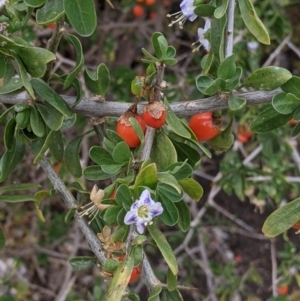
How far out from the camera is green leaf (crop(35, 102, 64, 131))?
3.84ft

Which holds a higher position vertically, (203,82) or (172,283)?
(203,82)

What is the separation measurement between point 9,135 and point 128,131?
1.10 ft

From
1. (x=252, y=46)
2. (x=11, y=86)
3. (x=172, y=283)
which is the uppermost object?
(x=11, y=86)

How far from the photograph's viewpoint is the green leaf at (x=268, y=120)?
1.14 metres

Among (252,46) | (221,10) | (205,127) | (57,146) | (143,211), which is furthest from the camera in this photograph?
(252,46)

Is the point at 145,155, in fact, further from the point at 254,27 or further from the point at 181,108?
the point at 254,27

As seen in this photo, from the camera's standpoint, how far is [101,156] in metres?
1.08

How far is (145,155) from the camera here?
3.54 ft

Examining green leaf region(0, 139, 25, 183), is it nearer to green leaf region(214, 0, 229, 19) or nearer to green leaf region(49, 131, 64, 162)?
green leaf region(49, 131, 64, 162)

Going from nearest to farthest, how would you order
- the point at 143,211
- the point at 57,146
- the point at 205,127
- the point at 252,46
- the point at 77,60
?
the point at 143,211 → the point at 77,60 → the point at 205,127 → the point at 57,146 → the point at 252,46

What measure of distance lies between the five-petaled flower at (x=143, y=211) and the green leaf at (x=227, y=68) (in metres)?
0.32

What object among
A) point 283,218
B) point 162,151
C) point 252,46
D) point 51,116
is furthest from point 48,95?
point 252,46

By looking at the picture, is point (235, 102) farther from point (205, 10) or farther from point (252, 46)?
point (252, 46)

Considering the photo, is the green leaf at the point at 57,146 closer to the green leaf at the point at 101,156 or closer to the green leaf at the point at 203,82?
the green leaf at the point at 101,156
